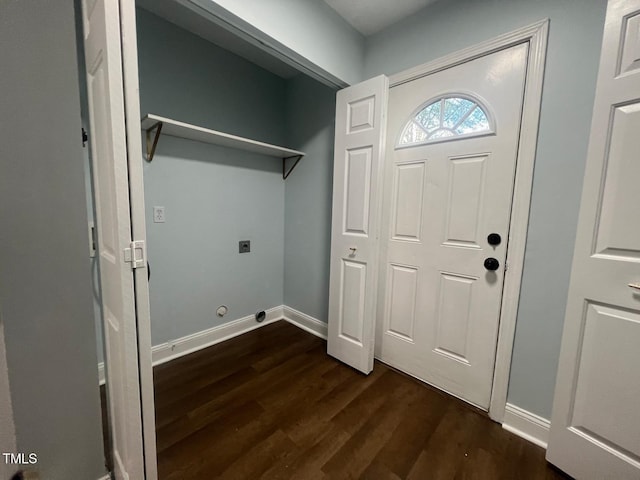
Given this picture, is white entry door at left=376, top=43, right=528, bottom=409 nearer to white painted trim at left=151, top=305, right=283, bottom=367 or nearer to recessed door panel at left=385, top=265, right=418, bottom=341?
recessed door panel at left=385, top=265, right=418, bottom=341

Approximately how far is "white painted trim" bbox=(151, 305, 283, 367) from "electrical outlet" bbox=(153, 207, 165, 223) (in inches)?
38.0

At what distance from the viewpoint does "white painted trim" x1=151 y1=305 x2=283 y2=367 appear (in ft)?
6.39

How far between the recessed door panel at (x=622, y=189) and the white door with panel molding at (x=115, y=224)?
179cm

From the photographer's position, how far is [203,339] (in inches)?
85.4

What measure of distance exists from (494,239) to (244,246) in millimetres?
1992

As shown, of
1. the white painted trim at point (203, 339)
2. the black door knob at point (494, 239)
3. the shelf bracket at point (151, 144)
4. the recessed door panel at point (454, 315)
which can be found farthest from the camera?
the white painted trim at point (203, 339)

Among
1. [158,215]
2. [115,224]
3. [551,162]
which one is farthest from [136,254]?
[551,162]

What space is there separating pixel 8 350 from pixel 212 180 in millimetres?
1581

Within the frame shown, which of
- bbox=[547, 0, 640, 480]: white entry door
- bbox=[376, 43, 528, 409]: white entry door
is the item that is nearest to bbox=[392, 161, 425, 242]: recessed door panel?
bbox=[376, 43, 528, 409]: white entry door

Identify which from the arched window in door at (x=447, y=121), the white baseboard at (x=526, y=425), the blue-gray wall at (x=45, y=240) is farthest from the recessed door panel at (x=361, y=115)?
Result: the white baseboard at (x=526, y=425)

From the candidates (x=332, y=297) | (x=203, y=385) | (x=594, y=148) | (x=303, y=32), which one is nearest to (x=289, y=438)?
(x=203, y=385)

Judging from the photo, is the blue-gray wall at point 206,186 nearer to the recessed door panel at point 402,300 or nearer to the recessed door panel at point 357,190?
the recessed door panel at point 357,190

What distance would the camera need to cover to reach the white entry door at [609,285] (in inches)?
38.1

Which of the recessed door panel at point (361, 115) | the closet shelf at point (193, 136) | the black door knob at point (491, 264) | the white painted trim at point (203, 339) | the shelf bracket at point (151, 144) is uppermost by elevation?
the recessed door panel at point (361, 115)
